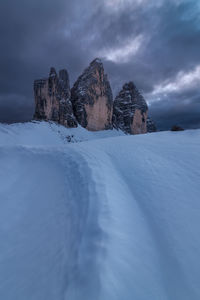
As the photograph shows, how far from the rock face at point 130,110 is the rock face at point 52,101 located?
23.4 meters

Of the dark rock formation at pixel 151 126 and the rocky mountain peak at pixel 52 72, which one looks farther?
the dark rock formation at pixel 151 126

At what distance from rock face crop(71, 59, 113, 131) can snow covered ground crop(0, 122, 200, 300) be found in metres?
30.9

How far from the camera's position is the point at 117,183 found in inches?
101

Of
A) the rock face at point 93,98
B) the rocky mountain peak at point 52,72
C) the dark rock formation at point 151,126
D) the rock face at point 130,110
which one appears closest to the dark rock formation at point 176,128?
the rocky mountain peak at point 52,72

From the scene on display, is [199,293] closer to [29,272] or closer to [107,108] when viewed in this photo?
[29,272]

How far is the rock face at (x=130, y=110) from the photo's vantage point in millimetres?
48656

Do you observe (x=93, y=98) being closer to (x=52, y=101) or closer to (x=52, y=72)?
(x=52, y=72)

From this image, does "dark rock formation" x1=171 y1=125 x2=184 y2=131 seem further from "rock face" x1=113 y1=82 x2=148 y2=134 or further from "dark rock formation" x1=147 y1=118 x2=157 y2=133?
"dark rock formation" x1=147 y1=118 x2=157 y2=133

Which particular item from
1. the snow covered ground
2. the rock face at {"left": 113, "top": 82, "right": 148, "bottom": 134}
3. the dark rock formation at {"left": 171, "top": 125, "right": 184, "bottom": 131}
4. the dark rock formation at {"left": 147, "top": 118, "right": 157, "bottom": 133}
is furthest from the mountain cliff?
the snow covered ground

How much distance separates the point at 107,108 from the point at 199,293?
40887 mm

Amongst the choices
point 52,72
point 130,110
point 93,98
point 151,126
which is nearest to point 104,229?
point 52,72

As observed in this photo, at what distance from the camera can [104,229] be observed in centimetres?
158

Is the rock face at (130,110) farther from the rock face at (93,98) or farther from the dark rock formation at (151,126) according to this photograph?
the dark rock formation at (151,126)

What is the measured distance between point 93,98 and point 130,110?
1821 cm
